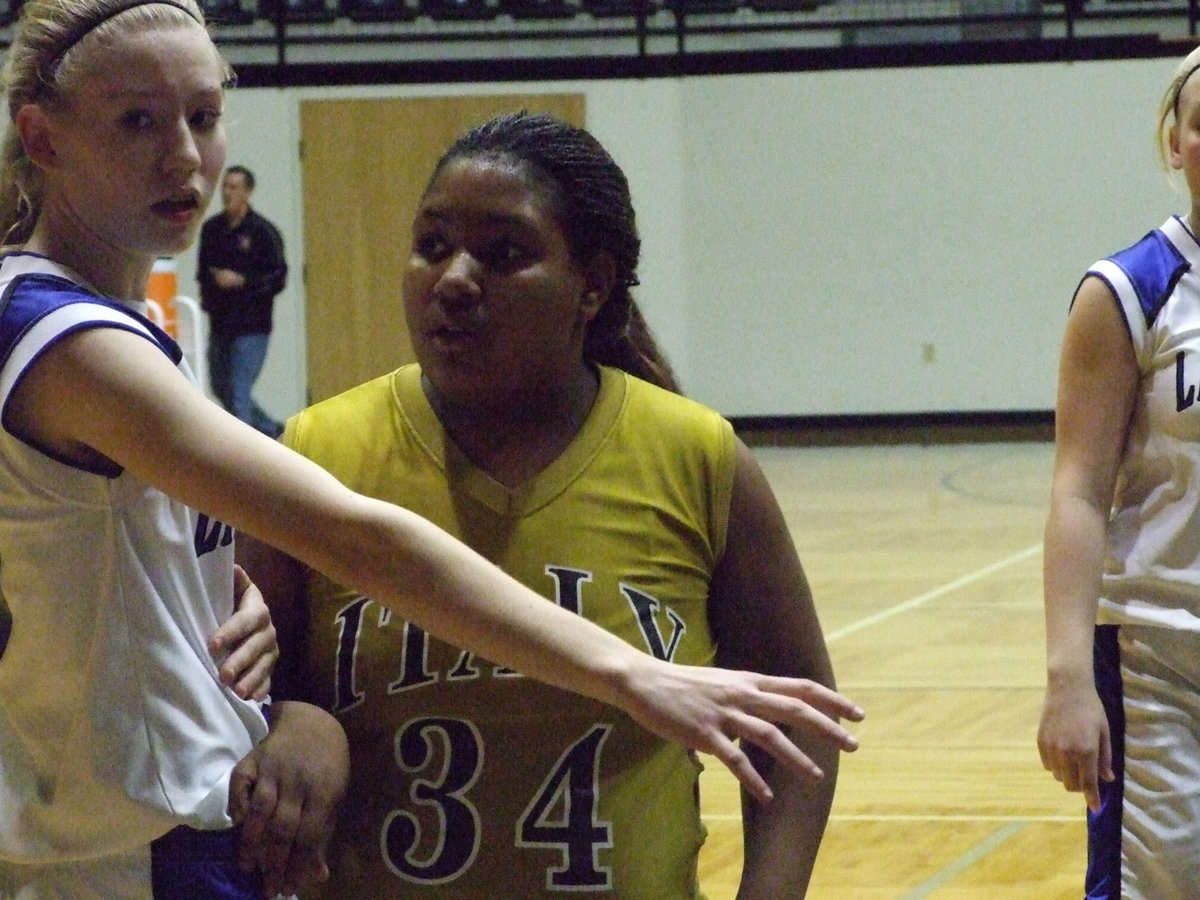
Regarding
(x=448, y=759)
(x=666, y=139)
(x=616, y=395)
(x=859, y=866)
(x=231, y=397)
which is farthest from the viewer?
(x=666, y=139)

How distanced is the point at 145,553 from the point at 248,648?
0.12 metres

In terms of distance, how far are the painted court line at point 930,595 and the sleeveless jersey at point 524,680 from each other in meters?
4.64

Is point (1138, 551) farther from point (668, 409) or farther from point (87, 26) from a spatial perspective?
point (87, 26)

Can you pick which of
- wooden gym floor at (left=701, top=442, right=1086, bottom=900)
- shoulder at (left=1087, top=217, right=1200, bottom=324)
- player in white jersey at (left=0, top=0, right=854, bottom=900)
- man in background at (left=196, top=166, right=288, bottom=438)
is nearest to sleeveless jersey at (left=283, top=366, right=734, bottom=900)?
player in white jersey at (left=0, top=0, right=854, bottom=900)

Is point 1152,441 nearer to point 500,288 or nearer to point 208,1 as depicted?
point 500,288

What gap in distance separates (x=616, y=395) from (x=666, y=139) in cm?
1164

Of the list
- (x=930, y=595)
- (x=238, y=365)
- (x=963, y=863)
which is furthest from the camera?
(x=238, y=365)

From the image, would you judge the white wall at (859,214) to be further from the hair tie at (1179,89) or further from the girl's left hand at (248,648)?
the girl's left hand at (248,648)

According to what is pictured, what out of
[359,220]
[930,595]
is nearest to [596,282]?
[930,595]

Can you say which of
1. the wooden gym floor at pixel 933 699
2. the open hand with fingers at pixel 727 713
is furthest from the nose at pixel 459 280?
the wooden gym floor at pixel 933 699

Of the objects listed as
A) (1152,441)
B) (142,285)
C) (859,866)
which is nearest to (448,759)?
(142,285)

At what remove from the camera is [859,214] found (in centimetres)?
1323

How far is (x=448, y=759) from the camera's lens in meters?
1.60

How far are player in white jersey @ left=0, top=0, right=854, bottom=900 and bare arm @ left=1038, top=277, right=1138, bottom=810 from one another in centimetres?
89
